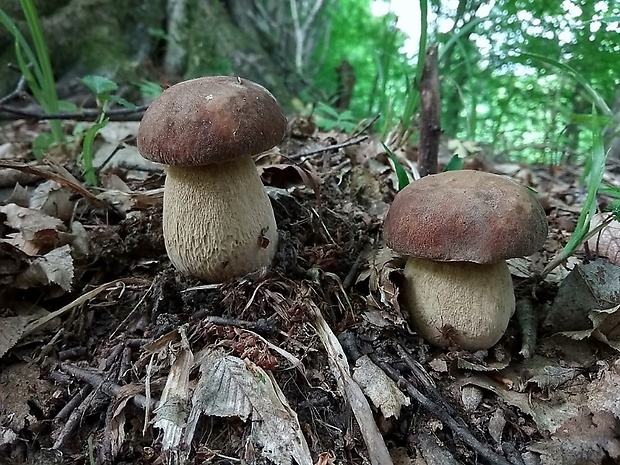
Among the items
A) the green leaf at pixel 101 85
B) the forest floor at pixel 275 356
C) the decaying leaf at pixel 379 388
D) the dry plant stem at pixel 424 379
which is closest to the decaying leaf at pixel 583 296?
the forest floor at pixel 275 356

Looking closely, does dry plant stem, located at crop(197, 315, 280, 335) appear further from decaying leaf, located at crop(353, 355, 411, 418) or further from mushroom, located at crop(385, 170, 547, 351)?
mushroom, located at crop(385, 170, 547, 351)

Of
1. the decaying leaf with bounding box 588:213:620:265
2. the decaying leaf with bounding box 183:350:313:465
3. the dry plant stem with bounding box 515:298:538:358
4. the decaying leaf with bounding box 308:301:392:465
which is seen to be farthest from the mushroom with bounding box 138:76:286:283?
the decaying leaf with bounding box 588:213:620:265

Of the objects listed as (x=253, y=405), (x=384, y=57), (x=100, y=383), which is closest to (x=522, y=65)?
(x=384, y=57)

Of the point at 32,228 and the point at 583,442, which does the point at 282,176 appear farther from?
the point at 583,442

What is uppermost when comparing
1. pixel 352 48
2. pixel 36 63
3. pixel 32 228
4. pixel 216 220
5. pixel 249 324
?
pixel 352 48

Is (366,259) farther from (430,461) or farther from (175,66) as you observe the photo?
(175,66)

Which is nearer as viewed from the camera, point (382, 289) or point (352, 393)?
point (352, 393)
